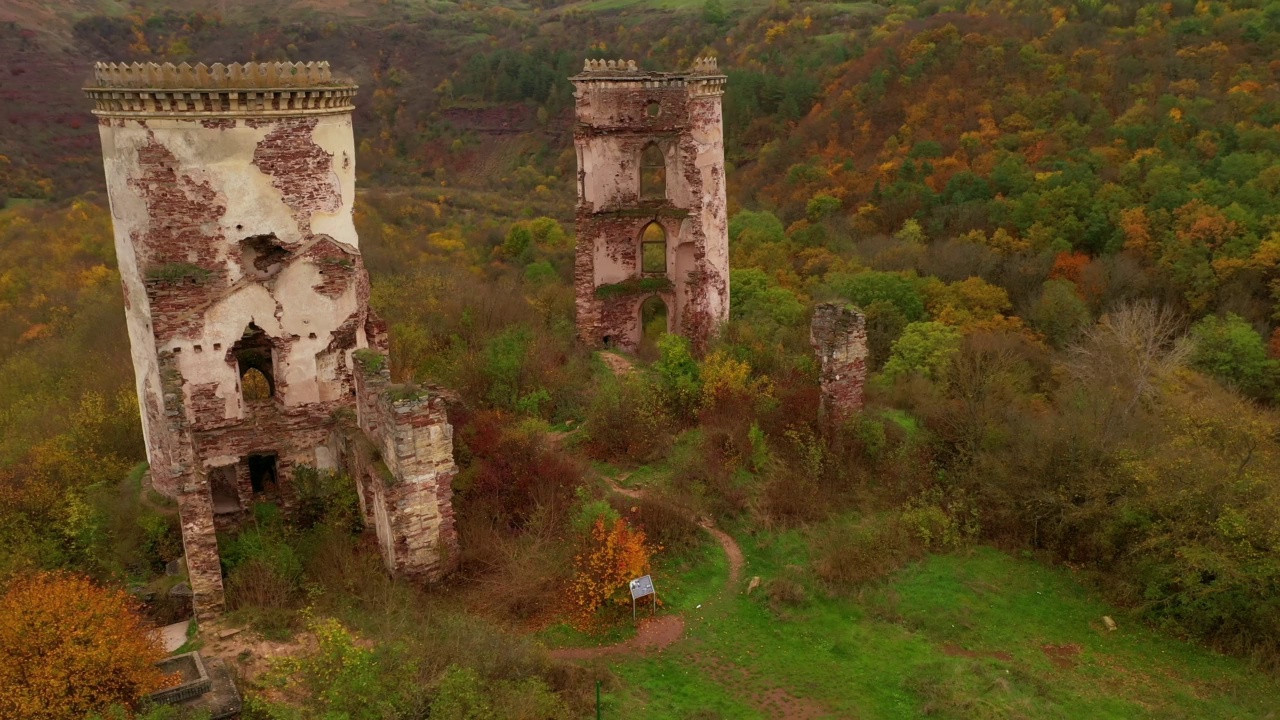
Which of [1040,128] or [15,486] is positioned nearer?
[15,486]

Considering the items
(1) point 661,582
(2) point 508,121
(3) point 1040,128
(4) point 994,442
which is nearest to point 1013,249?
(3) point 1040,128

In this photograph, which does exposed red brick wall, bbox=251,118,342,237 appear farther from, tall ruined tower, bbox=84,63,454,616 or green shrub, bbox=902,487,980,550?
green shrub, bbox=902,487,980,550

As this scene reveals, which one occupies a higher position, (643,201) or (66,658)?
(643,201)

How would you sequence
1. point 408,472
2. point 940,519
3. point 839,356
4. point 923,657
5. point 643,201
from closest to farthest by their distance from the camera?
point 923,657 → point 408,472 → point 940,519 → point 839,356 → point 643,201

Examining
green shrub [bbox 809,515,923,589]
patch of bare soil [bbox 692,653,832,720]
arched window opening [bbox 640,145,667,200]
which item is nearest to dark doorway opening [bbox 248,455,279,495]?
patch of bare soil [bbox 692,653,832,720]

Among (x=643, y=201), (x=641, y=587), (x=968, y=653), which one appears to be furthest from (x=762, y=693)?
(x=643, y=201)

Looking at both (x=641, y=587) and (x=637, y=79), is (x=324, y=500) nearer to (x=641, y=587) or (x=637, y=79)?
(x=641, y=587)

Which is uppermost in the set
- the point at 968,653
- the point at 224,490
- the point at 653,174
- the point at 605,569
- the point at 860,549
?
the point at 653,174

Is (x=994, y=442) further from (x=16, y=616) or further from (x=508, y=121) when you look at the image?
(x=508, y=121)
